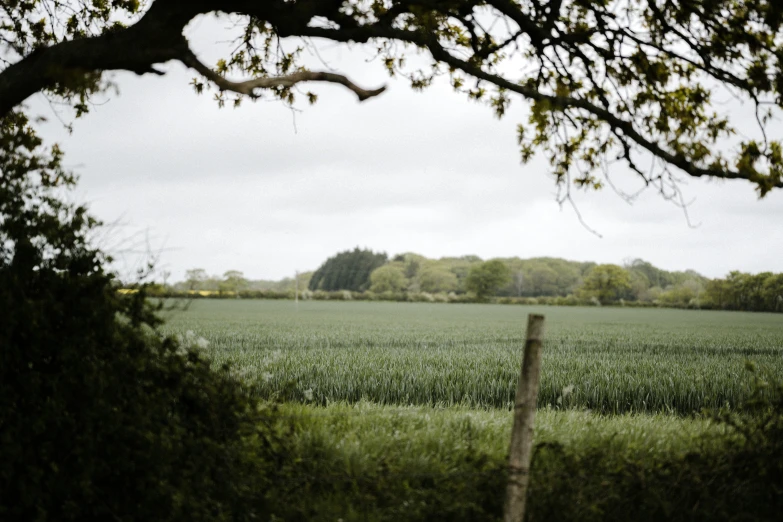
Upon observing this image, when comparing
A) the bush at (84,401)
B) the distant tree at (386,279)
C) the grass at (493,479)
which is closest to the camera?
the bush at (84,401)

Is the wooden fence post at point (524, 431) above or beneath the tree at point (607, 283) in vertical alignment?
beneath

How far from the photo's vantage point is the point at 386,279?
13312 cm

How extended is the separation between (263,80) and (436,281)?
14794cm

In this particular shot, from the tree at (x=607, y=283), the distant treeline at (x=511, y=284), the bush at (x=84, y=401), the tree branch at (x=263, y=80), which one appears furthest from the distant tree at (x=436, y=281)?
the bush at (x=84, y=401)

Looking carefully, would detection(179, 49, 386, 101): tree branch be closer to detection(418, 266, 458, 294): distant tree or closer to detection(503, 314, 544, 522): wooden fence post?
detection(503, 314, 544, 522): wooden fence post

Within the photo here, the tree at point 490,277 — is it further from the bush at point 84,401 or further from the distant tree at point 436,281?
the bush at point 84,401

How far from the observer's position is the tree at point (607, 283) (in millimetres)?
116000

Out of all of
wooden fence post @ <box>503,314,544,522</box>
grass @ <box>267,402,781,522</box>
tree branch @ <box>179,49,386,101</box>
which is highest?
tree branch @ <box>179,49,386,101</box>

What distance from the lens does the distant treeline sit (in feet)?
255

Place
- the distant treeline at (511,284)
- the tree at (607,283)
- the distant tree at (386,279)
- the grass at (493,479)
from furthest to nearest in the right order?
the distant tree at (386,279) < the tree at (607,283) < the distant treeline at (511,284) < the grass at (493,479)

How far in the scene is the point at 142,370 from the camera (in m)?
3.99

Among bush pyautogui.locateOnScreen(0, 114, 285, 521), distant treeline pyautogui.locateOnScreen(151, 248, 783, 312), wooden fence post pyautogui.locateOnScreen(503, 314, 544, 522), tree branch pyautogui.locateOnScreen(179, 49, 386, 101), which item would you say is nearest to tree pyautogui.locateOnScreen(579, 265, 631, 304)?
distant treeline pyautogui.locateOnScreen(151, 248, 783, 312)

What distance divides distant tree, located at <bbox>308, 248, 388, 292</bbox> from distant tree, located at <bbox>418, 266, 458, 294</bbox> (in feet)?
51.5

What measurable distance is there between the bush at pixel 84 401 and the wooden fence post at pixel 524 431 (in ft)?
5.68
